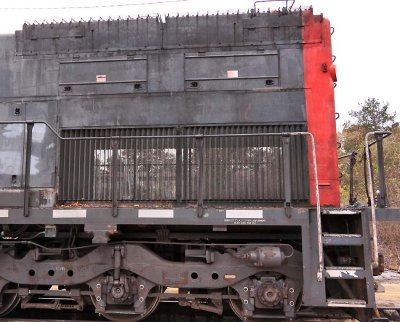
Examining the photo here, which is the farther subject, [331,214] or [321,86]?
[321,86]

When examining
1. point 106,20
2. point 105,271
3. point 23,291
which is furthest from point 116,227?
point 106,20

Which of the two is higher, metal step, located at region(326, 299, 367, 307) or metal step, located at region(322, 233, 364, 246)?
metal step, located at region(322, 233, 364, 246)

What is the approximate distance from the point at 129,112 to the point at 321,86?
251 centimetres

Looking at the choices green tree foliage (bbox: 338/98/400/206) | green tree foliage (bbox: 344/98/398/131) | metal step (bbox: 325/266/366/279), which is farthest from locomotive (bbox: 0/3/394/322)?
green tree foliage (bbox: 344/98/398/131)

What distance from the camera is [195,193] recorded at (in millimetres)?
5031

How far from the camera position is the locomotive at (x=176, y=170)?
458 cm

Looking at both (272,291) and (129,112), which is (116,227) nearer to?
(129,112)

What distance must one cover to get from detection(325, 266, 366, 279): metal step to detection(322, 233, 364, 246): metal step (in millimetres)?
263

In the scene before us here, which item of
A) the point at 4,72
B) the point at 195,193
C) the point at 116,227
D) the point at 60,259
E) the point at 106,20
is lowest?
the point at 60,259

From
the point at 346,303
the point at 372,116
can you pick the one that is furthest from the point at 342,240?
the point at 372,116

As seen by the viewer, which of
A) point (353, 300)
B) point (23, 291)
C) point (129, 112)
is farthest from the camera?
point (129, 112)

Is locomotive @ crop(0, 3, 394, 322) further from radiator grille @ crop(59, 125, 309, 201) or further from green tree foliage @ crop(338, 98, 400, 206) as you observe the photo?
green tree foliage @ crop(338, 98, 400, 206)

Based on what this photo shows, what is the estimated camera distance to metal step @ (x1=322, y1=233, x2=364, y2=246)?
14.1ft

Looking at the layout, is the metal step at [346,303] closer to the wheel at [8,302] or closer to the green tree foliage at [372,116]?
the wheel at [8,302]
